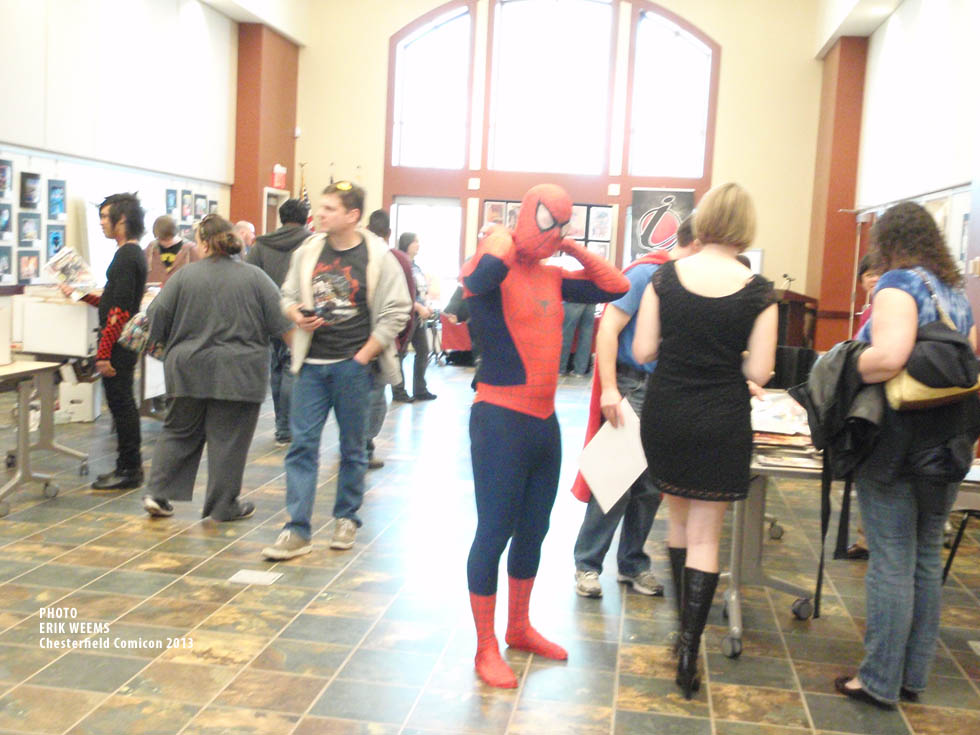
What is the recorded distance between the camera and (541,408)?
3.06 metres

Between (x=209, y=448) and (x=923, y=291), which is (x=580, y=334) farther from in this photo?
(x=923, y=291)

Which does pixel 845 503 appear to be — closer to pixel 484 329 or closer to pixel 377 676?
pixel 484 329

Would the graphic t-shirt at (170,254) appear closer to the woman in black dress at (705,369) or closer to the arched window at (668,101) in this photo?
the woman in black dress at (705,369)

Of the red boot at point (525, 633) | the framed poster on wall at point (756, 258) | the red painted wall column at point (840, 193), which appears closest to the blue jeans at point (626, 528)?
the red boot at point (525, 633)

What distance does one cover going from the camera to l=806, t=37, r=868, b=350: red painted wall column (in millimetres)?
11805

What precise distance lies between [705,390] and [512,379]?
0.54 metres

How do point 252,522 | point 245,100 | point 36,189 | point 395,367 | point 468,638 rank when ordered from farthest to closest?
point 245,100 < point 36,189 < point 252,522 < point 395,367 < point 468,638

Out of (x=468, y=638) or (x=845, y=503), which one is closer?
(x=845, y=503)

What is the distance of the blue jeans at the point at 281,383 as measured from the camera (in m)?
6.56

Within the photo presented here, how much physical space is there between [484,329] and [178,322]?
6.74 feet

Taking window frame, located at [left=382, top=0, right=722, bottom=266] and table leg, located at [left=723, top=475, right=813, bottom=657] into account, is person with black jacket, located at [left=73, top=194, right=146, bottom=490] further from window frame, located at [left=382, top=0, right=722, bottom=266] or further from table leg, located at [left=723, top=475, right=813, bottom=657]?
window frame, located at [left=382, top=0, right=722, bottom=266]

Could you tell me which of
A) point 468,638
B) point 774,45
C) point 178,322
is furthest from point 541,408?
point 774,45

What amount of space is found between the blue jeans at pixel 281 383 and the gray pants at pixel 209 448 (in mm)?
1782

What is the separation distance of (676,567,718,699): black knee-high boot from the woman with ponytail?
90.6 inches
